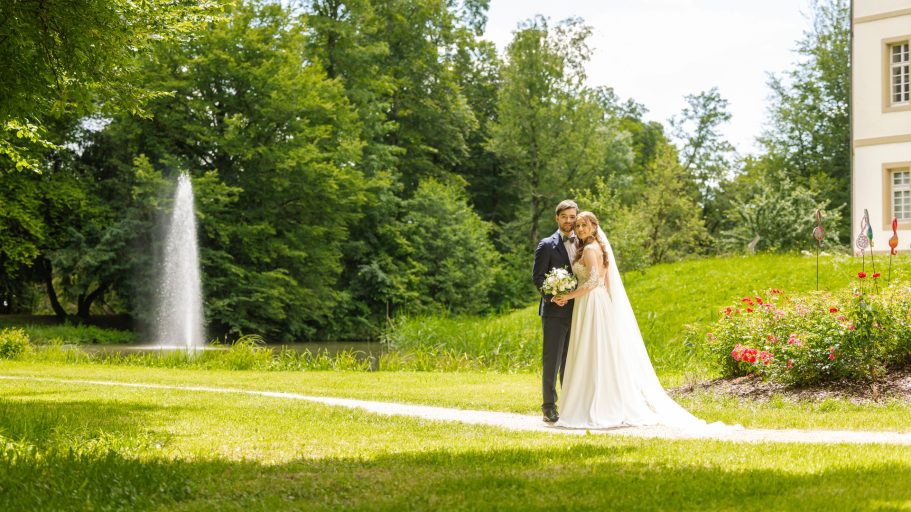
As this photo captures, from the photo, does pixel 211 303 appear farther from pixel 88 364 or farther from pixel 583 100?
pixel 583 100

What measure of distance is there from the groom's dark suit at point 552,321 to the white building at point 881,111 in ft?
71.0

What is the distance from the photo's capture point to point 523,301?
4691 centimetres

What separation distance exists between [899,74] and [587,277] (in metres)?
23.9

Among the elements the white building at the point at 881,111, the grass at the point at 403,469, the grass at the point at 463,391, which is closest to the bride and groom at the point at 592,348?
the grass at the point at 463,391

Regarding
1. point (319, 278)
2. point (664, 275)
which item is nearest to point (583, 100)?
point (319, 278)

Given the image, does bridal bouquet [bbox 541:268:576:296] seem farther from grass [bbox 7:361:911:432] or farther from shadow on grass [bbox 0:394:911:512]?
shadow on grass [bbox 0:394:911:512]

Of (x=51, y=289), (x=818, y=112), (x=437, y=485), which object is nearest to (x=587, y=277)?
(x=437, y=485)

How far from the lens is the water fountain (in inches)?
1292

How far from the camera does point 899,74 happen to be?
29688 mm

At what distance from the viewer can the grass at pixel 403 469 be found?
567 centimetres

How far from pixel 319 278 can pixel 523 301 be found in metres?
12.2

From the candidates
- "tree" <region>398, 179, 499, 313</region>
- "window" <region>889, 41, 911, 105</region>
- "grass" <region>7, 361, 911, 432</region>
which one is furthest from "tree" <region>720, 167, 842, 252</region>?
"grass" <region>7, 361, 911, 432</region>

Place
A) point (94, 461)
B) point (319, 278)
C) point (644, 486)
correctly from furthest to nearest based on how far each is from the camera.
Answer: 1. point (319, 278)
2. point (94, 461)
3. point (644, 486)

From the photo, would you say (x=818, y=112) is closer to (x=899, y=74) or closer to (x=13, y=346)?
(x=899, y=74)
